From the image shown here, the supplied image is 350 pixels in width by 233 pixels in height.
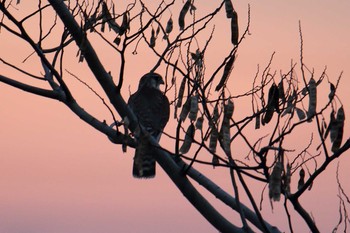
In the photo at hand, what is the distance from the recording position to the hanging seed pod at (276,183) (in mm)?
6574

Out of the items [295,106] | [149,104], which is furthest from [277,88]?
[149,104]

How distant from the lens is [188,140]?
7594mm

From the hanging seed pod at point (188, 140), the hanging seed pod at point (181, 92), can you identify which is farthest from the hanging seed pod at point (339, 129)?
the hanging seed pod at point (181, 92)

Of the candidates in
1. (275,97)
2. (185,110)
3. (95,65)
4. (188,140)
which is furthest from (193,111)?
(95,65)

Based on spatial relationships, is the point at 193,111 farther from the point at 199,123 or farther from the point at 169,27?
the point at 169,27

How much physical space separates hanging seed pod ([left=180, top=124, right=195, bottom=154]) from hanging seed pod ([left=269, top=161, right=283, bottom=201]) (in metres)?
1.19

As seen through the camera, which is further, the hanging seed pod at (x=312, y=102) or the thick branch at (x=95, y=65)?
the thick branch at (x=95, y=65)

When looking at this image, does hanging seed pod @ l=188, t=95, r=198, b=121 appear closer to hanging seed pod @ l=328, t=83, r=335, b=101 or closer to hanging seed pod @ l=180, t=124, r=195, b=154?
hanging seed pod @ l=180, t=124, r=195, b=154

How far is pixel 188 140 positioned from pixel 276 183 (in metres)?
1.30

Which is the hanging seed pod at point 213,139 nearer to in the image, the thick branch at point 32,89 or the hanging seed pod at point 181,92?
the hanging seed pod at point 181,92

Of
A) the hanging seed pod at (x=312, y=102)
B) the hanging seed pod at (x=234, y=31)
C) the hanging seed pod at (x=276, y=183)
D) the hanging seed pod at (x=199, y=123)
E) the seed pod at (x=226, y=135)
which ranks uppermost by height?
the hanging seed pod at (x=234, y=31)

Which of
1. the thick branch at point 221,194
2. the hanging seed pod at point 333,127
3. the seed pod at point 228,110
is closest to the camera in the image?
the hanging seed pod at point 333,127

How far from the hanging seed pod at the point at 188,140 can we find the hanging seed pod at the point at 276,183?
119cm

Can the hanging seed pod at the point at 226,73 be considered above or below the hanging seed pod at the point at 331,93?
above
